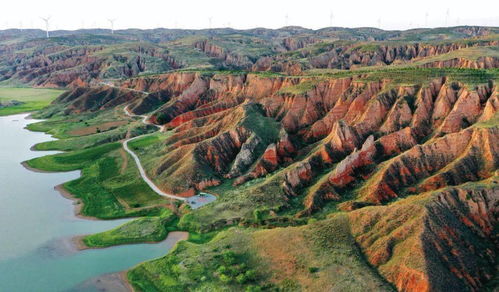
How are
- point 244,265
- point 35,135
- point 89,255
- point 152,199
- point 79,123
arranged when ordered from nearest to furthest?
point 244,265, point 89,255, point 152,199, point 35,135, point 79,123

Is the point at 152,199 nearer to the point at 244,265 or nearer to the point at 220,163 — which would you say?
the point at 220,163

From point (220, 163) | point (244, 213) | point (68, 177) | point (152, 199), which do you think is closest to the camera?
point (244, 213)

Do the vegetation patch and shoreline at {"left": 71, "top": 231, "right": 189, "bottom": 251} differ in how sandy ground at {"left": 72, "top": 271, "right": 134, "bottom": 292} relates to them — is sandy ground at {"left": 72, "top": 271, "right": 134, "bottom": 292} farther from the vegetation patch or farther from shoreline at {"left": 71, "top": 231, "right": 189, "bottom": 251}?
the vegetation patch

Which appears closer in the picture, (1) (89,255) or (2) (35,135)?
(1) (89,255)

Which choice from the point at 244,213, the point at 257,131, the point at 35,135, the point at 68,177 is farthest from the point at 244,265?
the point at 35,135

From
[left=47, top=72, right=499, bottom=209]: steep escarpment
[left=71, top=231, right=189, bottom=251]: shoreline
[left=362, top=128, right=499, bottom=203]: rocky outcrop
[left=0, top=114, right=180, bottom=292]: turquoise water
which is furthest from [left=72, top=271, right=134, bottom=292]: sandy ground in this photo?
[left=362, top=128, right=499, bottom=203]: rocky outcrop

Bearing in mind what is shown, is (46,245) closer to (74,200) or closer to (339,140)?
(74,200)

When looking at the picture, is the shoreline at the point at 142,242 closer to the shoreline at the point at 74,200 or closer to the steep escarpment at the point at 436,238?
the shoreline at the point at 74,200
